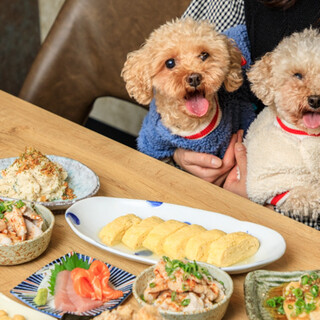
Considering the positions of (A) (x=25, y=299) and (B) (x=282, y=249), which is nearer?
(A) (x=25, y=299)

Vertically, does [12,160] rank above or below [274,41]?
below

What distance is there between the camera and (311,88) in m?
1.37

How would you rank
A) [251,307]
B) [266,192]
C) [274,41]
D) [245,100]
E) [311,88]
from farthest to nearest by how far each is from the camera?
[245,100], [274,41], [266,192], [311,88], [251,307]

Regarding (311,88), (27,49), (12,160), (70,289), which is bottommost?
(27,49)

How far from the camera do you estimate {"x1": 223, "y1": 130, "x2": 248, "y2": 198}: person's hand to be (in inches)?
65.2

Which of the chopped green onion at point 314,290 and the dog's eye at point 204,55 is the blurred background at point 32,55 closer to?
the dog's eye at point 204,55

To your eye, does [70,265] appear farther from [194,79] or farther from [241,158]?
[241,158]

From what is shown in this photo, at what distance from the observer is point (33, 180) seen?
50.5 inches

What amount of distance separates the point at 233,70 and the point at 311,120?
1.00 ft

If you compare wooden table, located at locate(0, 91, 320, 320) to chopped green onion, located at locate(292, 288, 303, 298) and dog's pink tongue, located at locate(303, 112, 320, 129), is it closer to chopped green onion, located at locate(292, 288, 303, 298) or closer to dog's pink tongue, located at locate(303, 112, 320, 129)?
chopped green onion, located at locate(292, 288, 303, 298)

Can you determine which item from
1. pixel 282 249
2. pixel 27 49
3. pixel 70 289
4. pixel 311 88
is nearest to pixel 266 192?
pixel 311 88

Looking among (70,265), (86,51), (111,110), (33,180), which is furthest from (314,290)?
(111,110)

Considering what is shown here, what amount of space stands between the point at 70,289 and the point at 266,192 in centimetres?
74

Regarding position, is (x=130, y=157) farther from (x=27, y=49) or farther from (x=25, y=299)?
(x=27, y=49)
